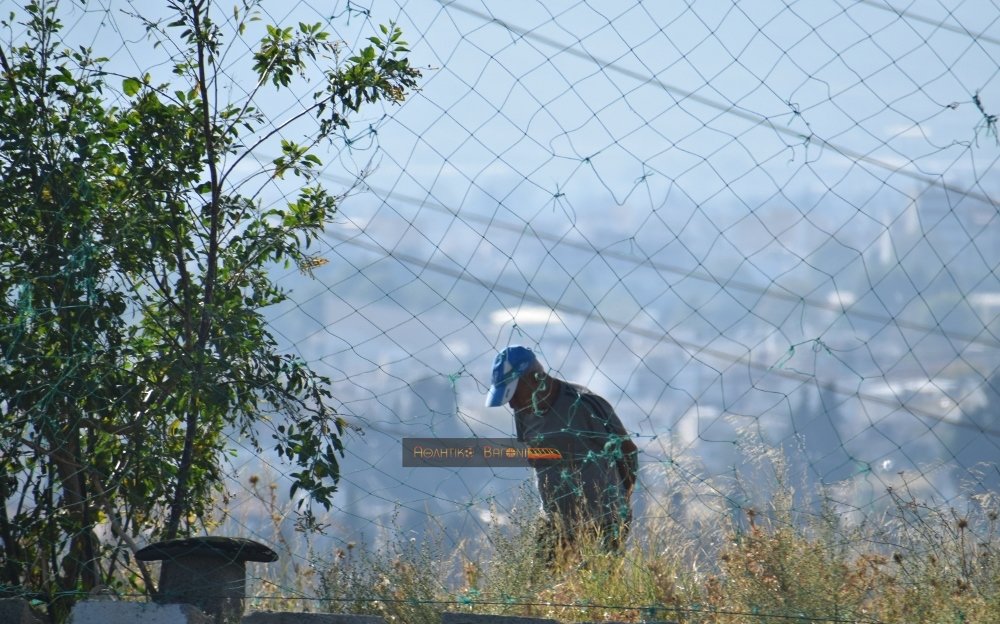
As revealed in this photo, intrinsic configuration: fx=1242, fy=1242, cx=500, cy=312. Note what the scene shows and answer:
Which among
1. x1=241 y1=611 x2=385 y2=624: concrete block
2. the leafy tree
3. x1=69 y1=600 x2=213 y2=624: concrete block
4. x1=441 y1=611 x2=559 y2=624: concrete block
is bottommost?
x1=441 y1=611 x2=559 y2=624: concrete block

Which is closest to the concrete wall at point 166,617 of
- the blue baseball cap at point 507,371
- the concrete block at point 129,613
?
the concrete block at point 129,613

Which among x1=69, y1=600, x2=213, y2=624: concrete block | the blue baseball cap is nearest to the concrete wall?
x1=69, y1=600, x2=213, y2=624: concrete block

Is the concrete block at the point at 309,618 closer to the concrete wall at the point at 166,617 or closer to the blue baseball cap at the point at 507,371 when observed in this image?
the concrete wall at the point at 166,617

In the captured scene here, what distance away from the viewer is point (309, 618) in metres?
3.74

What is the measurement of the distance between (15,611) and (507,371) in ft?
8.48

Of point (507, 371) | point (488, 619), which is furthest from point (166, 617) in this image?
point (507, 371)

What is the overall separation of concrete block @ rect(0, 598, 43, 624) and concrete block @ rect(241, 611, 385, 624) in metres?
0.68

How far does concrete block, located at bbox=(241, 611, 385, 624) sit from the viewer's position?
12.2ft

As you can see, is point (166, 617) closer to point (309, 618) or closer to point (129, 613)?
point (129, 613)

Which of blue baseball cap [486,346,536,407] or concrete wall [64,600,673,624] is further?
blue baseball cap [486,346,536,407]

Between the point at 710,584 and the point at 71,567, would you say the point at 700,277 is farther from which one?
the point at 71,567

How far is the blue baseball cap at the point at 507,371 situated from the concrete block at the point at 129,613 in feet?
7.49

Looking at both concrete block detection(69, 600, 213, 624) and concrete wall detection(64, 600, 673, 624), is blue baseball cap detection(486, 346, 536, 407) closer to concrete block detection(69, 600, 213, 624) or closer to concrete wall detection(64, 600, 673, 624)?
concrete wall detection(64, 600, 673, 624)

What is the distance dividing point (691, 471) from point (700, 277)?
0.68 metres
